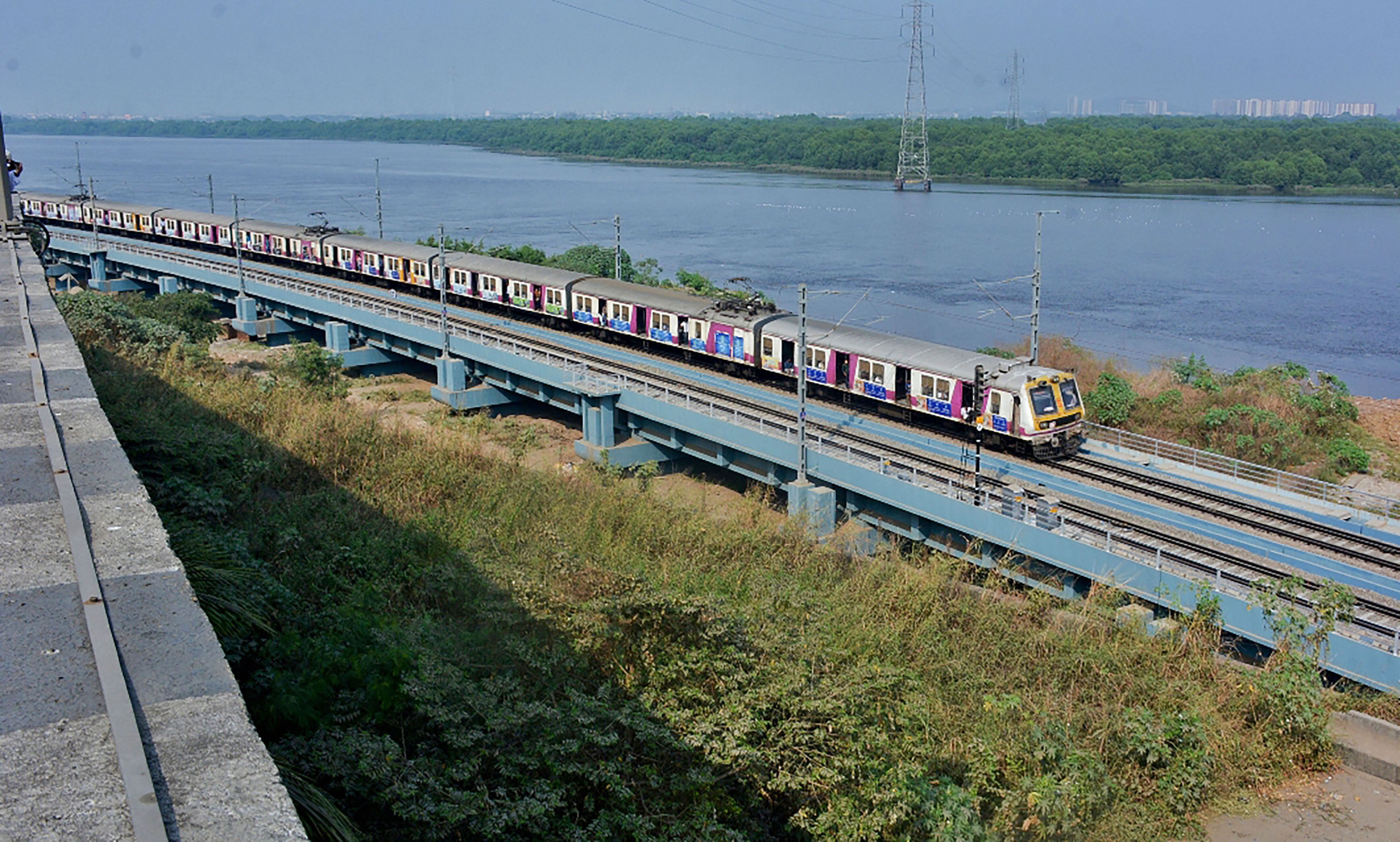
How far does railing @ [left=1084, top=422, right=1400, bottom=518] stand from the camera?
21.9 m

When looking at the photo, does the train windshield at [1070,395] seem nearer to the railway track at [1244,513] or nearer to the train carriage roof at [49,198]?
the railway track at [1244,513]

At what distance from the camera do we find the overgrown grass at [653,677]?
8.05 m

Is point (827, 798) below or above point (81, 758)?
below

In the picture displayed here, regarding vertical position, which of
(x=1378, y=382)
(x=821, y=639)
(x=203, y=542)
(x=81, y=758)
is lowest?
(x=1378, y=382)

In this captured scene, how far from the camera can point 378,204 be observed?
55719mm


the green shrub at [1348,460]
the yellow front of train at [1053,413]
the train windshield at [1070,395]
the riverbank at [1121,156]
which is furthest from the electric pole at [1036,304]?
the riverbank at [1121,156]

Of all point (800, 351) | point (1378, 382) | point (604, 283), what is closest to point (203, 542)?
point (800, 351)

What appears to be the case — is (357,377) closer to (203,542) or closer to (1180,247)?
(203,542)

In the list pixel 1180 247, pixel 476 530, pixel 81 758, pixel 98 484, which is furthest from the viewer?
pixel 1180 247

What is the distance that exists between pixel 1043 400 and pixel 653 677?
54.7ft

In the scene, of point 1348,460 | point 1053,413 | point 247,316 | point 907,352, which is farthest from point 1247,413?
point 247,316

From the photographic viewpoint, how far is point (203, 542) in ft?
33.6

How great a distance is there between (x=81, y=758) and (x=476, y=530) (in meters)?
11.1

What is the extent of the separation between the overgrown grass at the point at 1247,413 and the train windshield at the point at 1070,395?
965 cm
